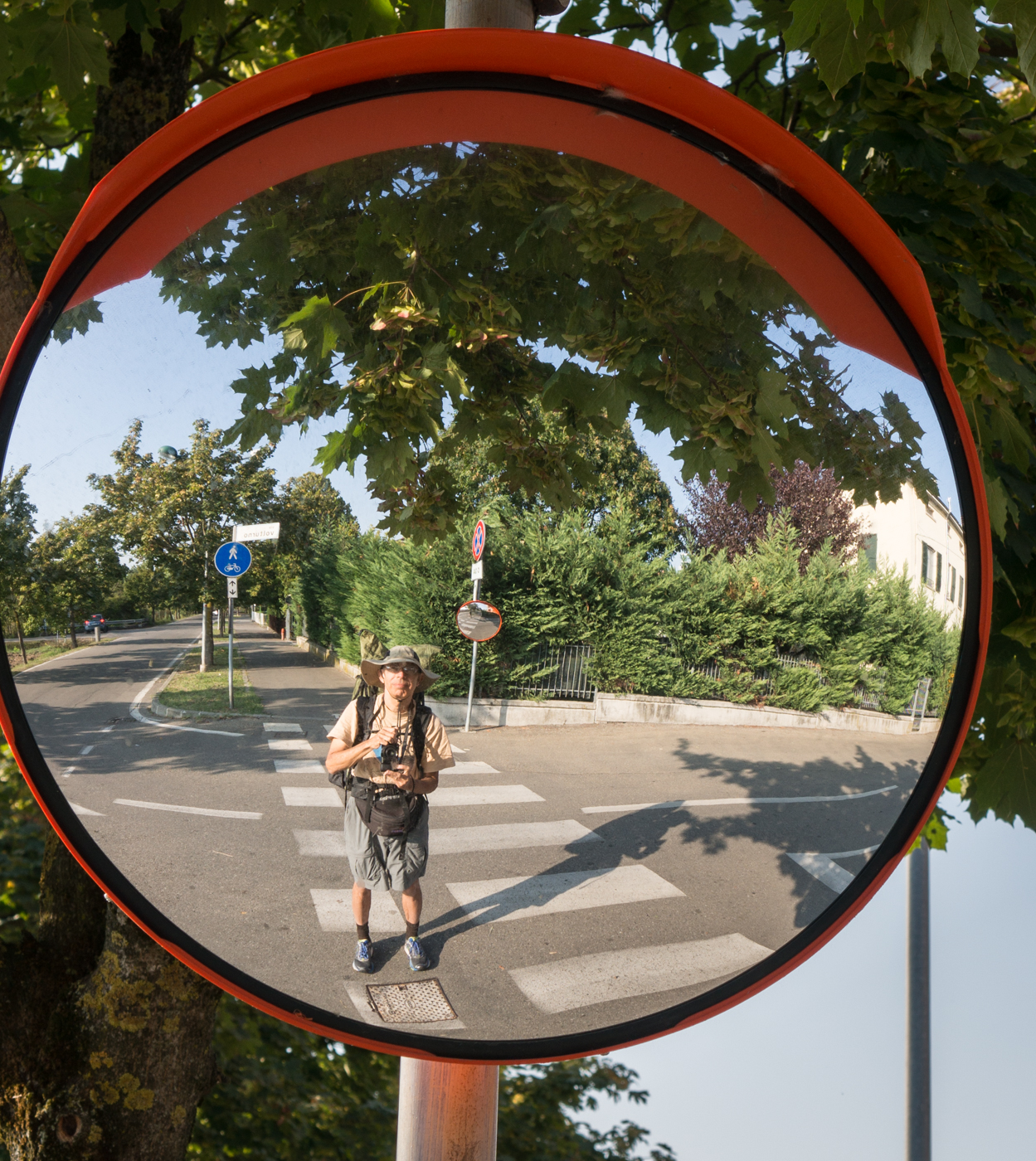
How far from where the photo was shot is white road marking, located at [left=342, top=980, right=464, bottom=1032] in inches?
25.8

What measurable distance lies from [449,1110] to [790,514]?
0.75 meters

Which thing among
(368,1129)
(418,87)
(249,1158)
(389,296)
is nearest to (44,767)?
(389,296)

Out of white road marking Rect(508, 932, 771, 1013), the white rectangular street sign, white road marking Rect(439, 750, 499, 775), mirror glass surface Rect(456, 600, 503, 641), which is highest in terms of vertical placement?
the white rectangular street sign

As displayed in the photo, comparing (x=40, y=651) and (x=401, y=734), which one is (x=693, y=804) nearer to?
(x=401, y=734)

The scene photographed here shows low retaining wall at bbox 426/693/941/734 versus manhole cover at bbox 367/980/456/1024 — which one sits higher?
low retaining wall at bbox 426/693/941/734

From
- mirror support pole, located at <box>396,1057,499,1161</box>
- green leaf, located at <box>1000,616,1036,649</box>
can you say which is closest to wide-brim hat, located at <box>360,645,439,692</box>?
mirror support pole, located at <box>396,1057,499,1161</box>

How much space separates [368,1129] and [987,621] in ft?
16.6

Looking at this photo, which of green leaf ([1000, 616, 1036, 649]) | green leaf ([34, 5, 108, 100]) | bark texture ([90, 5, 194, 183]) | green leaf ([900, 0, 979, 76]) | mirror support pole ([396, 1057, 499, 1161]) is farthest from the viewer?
bark texture ([90, 5, 194, 183])

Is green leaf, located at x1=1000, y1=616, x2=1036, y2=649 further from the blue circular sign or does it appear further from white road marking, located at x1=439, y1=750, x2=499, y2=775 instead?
the blue circular sign

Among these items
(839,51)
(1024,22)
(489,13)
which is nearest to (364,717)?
(489,13)

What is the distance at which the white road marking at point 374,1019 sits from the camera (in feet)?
2.15

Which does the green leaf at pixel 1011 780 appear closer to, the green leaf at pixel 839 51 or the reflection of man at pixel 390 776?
the green leaf at pixel 839 51

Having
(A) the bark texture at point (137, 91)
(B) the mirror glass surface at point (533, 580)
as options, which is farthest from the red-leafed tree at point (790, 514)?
(A) the bark texture at point (137, 91)

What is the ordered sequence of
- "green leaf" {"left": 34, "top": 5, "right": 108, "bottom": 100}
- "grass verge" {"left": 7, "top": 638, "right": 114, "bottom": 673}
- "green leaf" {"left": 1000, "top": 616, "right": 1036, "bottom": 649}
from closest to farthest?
1. "grass verge" {"left": 7, "top": 638, "right": 114, "bottom": 673}
2. "green leaf" {"left": 1000, "top": 616, "right": 1036, "bottom": 649}
3. "green leaf" {"left": 34, "top": 5, "right": 108, "bottom": 100}
